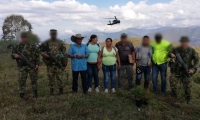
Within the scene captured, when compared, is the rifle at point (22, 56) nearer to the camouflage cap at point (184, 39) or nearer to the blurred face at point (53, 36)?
the blurred face at point (53, 36)

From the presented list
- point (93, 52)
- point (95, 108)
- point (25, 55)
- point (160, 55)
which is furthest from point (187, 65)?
point (25, 55)

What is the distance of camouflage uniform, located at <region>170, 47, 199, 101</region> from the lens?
8461 mm

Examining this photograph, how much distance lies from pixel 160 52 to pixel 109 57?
1699 mm

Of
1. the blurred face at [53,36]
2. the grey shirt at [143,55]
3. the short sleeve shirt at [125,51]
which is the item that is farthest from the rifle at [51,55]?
the grey shirt at [143,55]

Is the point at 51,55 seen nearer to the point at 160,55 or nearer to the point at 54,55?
the point at 54,55

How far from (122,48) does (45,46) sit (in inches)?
103

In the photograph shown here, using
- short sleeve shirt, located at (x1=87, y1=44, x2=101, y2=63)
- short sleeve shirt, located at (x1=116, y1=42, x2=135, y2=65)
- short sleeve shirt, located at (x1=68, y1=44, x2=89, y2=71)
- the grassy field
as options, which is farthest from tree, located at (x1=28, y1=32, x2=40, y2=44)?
short sleeve shirt, located at (x1=116, y1=42, x2=135, y2=65)

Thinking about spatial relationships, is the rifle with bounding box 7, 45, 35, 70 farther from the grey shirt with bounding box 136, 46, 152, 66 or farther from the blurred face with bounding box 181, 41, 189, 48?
the blurred face with bounding box 181, 41, 189, 48

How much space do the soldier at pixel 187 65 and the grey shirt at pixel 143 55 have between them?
0.77 metres

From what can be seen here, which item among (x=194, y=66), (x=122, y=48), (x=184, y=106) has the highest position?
(x=122, y=48)

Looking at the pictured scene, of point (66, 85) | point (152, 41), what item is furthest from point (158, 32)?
point (66, 85)

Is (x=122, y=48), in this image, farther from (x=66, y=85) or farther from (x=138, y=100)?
(x=66, y=85)

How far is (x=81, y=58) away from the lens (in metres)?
8.61

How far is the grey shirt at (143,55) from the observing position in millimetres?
8977
